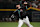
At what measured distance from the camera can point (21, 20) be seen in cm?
470

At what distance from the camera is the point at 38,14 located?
316 inches

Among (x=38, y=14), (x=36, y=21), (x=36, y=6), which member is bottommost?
(x=36, y=21)

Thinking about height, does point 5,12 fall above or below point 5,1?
below

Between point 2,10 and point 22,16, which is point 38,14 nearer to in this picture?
point 2,10

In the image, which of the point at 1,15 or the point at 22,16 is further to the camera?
the point at 1,15

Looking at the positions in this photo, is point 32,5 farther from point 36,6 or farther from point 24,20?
point 24,20

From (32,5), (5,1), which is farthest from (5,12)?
(32,5)

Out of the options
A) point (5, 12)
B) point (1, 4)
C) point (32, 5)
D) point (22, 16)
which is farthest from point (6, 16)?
point (22, 16)

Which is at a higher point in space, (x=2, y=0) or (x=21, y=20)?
(x=2, y=0)

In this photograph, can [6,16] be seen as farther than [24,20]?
Yes

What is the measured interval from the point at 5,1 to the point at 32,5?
6.84 ft

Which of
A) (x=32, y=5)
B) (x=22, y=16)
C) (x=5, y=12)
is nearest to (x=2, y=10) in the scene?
(x=5, y=12)

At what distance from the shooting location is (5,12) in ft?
27.4

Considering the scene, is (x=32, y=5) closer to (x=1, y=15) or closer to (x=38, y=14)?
(x=38, y=14)
